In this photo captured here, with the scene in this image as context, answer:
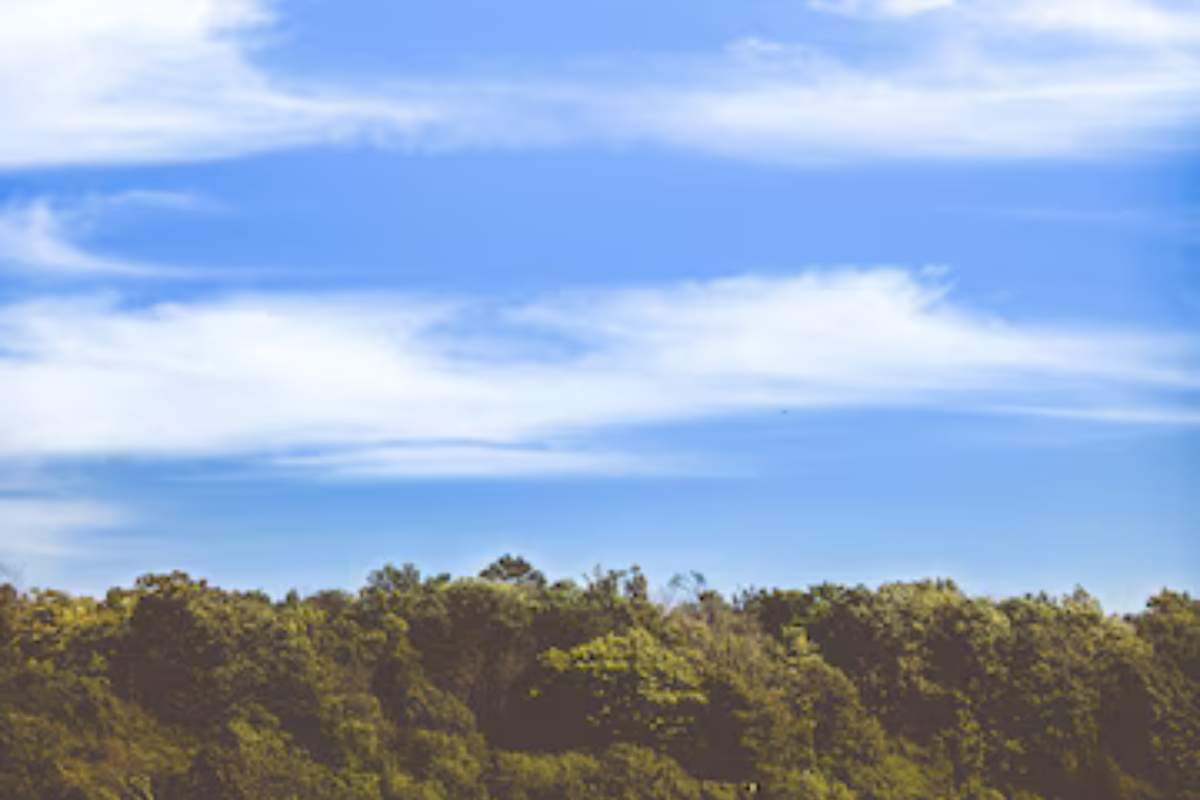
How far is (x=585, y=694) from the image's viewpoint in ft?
62.5

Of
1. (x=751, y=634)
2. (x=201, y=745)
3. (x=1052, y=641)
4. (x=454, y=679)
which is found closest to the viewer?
(x=201, y=745)

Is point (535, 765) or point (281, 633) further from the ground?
point (281, 633)

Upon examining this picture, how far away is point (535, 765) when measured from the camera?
18.3 m

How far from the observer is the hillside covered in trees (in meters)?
17.4

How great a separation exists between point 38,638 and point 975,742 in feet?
43.1

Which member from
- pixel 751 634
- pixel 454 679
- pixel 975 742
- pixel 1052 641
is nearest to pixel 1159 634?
pixel 1052 641

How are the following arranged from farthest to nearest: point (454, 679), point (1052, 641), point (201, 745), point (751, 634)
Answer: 1. point (1052, 641)
2. point (751, 634)
3. point (454, 679)
4. point (201, 745)

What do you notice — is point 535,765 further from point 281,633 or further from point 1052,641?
point 1052,641

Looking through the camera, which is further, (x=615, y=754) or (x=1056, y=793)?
(x=1056, y=793)

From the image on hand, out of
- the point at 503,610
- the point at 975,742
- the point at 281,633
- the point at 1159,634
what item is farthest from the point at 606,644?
the point at 1159,634

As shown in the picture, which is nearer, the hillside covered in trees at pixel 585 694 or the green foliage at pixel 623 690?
the hillside covered in trees at pixel 585 694

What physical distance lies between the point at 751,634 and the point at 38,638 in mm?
9589

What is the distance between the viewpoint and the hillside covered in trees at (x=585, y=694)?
17375 mm

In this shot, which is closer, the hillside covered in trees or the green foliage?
the hillside covered in trees
